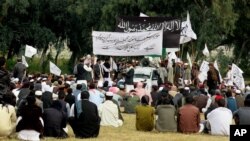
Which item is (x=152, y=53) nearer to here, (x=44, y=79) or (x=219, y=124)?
(x=44, y=79)

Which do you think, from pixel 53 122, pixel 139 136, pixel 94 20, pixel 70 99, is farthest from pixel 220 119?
pixel 94 20

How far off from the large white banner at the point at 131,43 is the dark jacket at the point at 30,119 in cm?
1055

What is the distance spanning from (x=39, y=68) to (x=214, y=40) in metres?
19.2

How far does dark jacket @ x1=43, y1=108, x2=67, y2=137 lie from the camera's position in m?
14.6

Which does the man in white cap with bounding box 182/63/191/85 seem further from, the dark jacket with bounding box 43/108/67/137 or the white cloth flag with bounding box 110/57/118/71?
the dark jacket with bounding box 43/108/67/137

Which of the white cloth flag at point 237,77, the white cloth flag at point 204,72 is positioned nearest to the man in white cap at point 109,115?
the white cloth flag at point 204,72

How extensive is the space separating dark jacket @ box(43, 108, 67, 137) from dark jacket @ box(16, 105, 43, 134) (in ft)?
2.57

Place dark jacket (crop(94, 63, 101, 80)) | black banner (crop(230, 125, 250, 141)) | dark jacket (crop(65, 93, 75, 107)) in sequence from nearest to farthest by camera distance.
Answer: black banner (crop(230, 125, 250, 141))
dark jacket (crop(65, 93, 75, 107))
dark jacket (crop(94, 63, 101, 80))

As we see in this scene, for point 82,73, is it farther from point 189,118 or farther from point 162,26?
point 189,118

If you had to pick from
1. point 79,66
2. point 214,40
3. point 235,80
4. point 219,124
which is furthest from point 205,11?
point 219,124

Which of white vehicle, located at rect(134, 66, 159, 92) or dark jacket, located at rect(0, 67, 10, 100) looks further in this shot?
white vehicle, located at rect(134, 66, 159, 92)

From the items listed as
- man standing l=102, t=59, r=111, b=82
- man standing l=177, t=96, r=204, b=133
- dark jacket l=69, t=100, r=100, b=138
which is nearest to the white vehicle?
man standing l=102, t=59, r=111, b=82

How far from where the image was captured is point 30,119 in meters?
13.7

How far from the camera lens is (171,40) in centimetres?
2594
